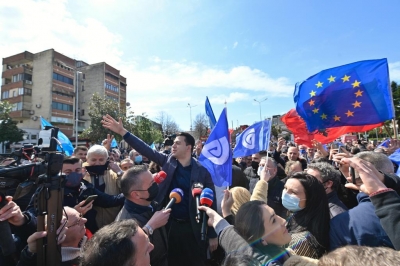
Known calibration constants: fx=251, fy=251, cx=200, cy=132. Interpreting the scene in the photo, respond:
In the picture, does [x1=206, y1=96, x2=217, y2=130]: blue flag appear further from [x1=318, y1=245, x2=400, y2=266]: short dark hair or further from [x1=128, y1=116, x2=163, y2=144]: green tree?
[x1=128, y1=116, x2=163, y2=144]: green tree

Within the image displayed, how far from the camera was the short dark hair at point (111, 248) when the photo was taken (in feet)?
4.52

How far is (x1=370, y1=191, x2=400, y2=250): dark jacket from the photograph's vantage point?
1.49 meters

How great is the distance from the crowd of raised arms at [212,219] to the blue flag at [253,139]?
1785mm

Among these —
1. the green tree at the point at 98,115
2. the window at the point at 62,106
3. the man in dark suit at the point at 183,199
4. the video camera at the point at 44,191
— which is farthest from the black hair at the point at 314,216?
the window at the point at 62,106

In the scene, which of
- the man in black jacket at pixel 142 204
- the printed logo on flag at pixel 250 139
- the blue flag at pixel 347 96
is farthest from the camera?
the printed logo on flag at pixel 250 139

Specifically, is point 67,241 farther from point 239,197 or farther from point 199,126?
point 199,126

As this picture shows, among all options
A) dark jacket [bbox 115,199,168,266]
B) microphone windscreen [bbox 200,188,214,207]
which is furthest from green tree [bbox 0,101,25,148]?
microphone windscreen [bbox 200,188,214,207]

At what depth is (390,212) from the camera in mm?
1535

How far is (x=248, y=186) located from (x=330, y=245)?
346 cm

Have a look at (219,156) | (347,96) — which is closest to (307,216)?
(219,156)

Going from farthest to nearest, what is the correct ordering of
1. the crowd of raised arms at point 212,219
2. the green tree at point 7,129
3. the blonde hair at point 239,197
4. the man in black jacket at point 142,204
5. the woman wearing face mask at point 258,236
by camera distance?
the green tree at point 7,129 < the blonde hair at point 239,197 < the man in black jacket at point 142,204 < the woman wearing face mask at point 258,236 < the crowd of raised arms at point 212,219

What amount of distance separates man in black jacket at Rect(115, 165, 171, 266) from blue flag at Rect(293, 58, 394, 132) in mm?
3523

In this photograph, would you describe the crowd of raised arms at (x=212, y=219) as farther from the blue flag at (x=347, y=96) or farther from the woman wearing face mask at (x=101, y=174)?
the blue flag at (x=347, y=96)

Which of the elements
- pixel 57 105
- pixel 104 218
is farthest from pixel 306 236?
pixel 57 105
